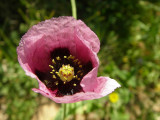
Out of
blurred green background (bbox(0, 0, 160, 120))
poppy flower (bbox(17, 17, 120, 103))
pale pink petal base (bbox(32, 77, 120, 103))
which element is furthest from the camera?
blurred green background (bbox(0, 0, 160, 120))

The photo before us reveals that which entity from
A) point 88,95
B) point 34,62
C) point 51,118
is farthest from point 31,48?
point 51,118

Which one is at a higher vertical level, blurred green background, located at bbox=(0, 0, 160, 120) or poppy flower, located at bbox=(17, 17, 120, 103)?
poppy flower, located at bbox=(17, 17, 120, 103)

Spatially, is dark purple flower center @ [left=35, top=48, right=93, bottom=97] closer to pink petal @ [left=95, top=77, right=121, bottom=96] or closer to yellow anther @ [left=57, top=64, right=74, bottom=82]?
yellow anther @ [left=57, top=64, right=74, bottom=82]

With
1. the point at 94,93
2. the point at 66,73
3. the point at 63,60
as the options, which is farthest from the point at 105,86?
the point at 63,60

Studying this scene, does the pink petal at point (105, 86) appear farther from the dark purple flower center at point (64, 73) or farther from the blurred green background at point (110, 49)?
the blurred green background at point (110, 49)


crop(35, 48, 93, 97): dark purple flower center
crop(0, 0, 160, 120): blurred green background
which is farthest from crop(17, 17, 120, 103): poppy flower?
crop(0, 0, 160, 120): blurred green background

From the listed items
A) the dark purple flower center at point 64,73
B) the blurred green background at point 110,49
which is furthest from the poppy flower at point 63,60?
the blurred green background at point 110,49
